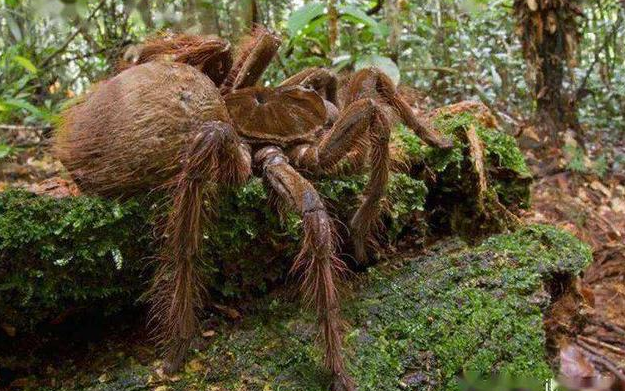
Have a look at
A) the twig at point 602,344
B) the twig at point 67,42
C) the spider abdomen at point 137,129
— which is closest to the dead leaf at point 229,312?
the spider abdomen at point 137,129

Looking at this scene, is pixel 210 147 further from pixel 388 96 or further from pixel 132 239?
pixel 388 96

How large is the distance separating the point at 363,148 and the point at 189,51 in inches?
40.8

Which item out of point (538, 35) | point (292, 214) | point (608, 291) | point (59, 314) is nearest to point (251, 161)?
point (292, 214)

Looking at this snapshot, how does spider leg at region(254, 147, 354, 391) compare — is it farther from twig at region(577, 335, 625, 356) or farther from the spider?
twig at region(577, 335, 625, 356)

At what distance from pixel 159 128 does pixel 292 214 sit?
70 cm

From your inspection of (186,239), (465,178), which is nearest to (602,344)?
(465,178)

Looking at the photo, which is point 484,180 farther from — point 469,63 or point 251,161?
point 469,63

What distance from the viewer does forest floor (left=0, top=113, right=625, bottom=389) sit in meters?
3.11

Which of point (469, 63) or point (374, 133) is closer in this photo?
point (374, 133)

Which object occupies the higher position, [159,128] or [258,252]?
[159,128]

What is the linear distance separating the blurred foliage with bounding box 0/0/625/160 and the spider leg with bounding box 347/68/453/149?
6.85 ft

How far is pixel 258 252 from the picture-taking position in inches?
109

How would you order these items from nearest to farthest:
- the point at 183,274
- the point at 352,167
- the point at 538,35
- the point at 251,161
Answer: the point at 183,274
the point at 251,161
the point at 352,167
the point at 538,35

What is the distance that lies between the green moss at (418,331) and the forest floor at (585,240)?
32cm
